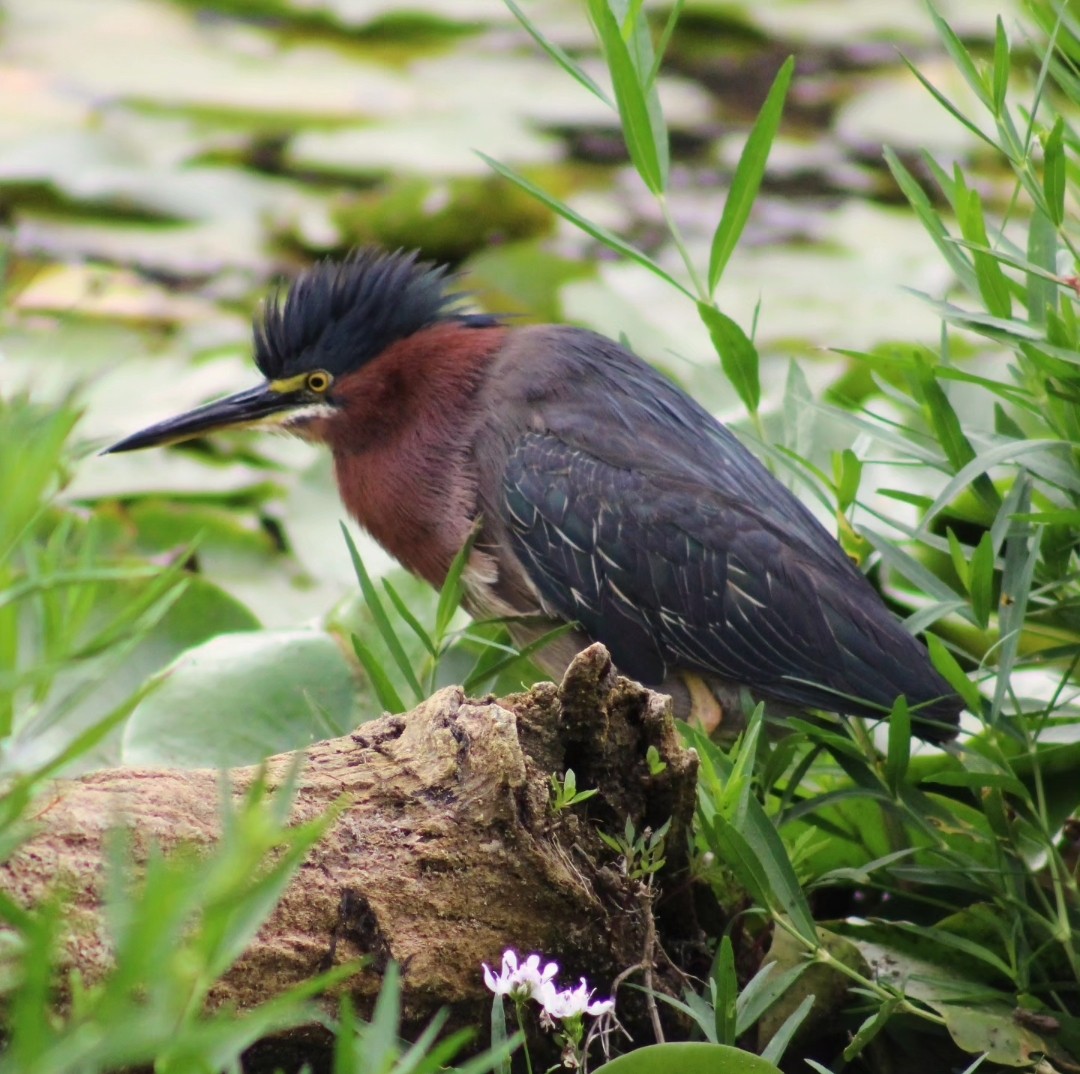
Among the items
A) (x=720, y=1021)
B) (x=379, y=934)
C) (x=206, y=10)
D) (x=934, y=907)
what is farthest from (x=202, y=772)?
(x=206, y=10)

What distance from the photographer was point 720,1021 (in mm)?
1748

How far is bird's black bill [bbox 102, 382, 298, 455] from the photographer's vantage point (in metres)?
3.06

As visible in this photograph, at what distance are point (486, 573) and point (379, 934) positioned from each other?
1.31 m

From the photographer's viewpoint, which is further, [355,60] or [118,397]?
[355,60]

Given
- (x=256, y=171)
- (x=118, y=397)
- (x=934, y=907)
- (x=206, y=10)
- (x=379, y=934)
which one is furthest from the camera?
(x=206, y=10)

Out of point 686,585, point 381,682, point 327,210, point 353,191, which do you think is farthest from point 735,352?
point 353,191

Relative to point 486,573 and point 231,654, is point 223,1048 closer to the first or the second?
point 231,654

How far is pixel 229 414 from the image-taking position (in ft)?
10.2

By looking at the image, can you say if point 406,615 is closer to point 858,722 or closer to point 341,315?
point 858,722

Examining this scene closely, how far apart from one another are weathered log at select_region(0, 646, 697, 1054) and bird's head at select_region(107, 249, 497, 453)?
1.38 meters

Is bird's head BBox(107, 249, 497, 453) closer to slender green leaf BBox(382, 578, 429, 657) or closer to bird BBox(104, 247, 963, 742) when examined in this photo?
bird BBox(104, 247, 963, 742)

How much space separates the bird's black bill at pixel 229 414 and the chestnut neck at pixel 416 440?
11 cm

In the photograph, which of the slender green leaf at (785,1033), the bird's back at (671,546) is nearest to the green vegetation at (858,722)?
the slender green leaf at (785,1033)

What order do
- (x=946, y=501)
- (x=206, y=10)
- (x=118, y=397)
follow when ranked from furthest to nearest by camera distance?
(x=206, y=10)
(x=118, y=397)
(x=946, y=501)
